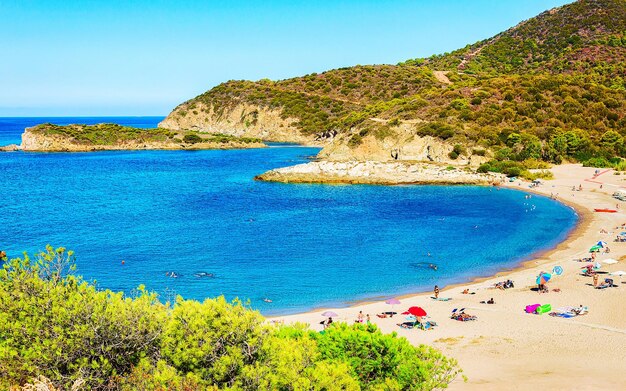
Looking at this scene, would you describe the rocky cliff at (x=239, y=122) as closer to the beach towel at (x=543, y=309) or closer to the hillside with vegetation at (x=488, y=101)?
the hillside with vegetation at (x=488, y=101)

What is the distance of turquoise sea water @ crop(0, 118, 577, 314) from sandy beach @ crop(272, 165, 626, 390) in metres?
2.99

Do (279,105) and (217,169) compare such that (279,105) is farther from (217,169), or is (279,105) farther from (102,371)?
(102,371)

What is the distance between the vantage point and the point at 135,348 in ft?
46.4

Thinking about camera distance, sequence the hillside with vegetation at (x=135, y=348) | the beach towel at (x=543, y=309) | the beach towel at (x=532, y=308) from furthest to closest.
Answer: the beach towel at (x=532, y=308), the beach towel at (x=543, y=309), the hillside with vegetation at (x=135, y=348)

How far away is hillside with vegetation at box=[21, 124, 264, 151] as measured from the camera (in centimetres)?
14575

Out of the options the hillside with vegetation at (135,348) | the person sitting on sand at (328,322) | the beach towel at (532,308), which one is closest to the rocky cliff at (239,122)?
the beach towel at (532,308)

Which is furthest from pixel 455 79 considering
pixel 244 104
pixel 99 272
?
pixel 99 272

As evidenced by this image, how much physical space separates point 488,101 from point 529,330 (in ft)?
300

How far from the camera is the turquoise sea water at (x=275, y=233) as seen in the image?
3700 centimetres

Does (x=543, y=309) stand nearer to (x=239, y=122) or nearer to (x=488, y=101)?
(x=488, y=101)

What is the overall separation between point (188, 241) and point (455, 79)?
12973 centimetres

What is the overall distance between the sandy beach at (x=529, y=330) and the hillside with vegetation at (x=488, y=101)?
55.1 metres

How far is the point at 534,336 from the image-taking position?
26312 mm

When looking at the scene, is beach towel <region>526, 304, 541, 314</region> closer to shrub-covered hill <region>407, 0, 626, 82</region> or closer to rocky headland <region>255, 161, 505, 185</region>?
rocky headland <region>255, 161, 505, 185</region>
